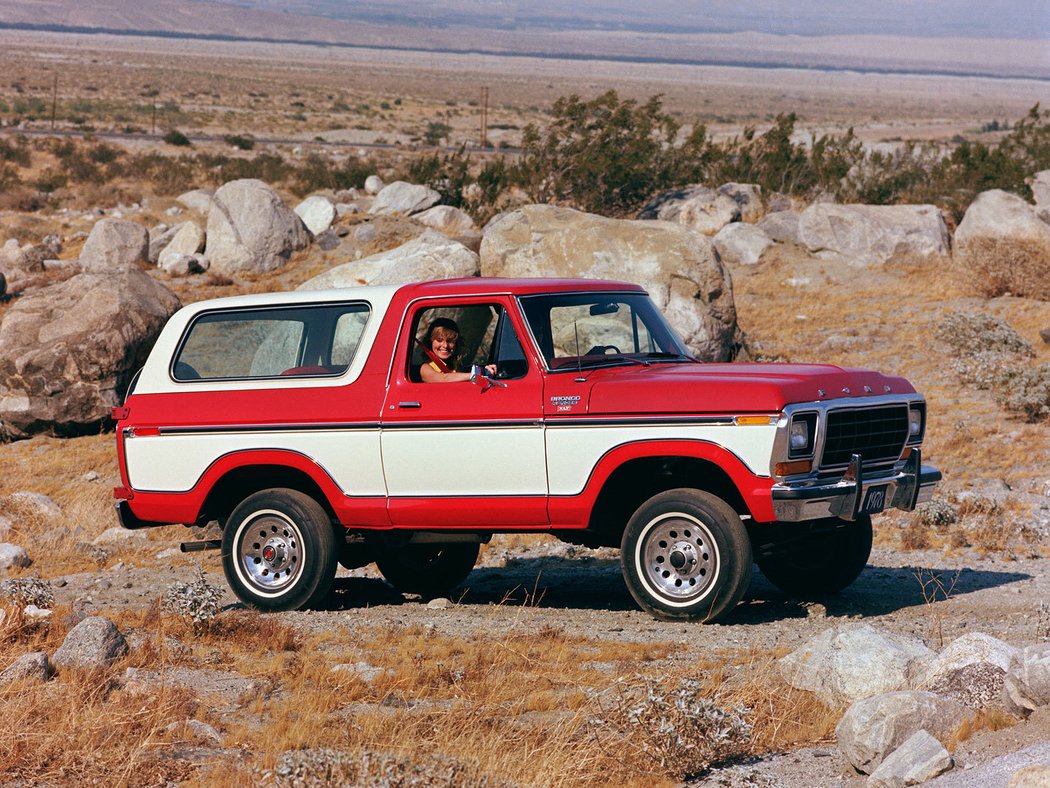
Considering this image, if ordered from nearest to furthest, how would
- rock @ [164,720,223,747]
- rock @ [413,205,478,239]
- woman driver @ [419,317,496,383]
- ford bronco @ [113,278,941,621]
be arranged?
rock @ [164,720,223,747] → ford bronco @ [113,278,941,621] → woman driver @ [419,317,496,383] → rock @ [413,205,478,239]

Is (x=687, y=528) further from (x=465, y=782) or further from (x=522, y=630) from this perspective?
(x=465, y=782)

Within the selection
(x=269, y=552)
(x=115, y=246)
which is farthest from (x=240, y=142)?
(x=269, y=552)

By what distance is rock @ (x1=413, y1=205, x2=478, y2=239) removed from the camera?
88.7ft

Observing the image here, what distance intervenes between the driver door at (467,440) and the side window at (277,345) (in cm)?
60

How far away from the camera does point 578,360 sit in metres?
8.54

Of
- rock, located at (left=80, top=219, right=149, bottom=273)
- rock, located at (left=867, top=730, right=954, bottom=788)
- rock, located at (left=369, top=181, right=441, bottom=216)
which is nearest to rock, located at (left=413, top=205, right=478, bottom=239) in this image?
rock, located at (left=369, top=181, right=441, bottom=216)

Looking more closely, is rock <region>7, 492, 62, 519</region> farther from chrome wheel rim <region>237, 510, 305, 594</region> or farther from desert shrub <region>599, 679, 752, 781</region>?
desert shrub <region>599, 679, 752, 781</region>

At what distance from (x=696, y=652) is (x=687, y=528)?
80 cm

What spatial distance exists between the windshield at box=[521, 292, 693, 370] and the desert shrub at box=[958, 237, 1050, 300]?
47.5ft

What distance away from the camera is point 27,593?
930cm

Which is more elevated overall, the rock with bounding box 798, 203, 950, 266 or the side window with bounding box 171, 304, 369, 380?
the side window with bounding box 171, 304, 369, 380

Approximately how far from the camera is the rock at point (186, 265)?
24531 mm

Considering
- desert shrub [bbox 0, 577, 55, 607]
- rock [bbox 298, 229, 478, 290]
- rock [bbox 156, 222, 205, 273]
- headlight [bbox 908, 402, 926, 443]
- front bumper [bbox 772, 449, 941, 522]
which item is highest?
headlight [bbox 908, 402, 926, 443]

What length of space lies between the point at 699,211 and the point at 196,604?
68.0 ft
